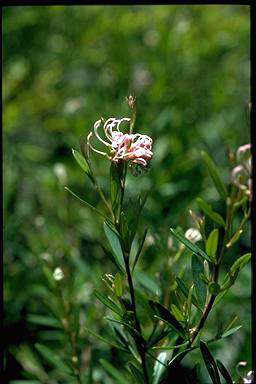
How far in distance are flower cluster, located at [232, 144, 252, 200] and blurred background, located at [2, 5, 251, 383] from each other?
20 cm

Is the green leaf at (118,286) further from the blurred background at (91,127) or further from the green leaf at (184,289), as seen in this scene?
the blurred background at (91,127)

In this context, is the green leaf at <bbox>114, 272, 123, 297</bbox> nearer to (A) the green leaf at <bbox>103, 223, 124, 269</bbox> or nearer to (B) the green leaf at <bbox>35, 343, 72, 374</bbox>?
(A) the green leaf at <bbox>103, 223, 124, 269</bbox>

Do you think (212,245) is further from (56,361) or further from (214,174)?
(56,361)

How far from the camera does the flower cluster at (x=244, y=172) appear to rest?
1.67 ft

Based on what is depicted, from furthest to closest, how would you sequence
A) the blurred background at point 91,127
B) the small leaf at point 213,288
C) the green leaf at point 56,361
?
the blurred background at point 91,127
the green leaf at point 56,361
the small leaf at point 213,288

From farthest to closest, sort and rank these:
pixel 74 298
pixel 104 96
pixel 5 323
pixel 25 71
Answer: pixel 25 71 < pixel 104 96 < pixel 5 323 < pixel 74 298

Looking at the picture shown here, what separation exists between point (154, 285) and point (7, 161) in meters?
0.70

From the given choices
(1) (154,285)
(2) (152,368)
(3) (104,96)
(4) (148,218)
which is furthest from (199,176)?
(2) (152,368)

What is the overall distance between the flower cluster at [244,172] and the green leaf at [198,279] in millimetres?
63

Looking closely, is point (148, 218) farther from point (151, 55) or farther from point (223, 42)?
point (223, 42)

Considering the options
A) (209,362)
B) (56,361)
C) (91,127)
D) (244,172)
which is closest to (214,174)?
(244,172)

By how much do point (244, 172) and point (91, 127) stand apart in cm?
69

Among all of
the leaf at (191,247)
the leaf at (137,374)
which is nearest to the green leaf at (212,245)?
the leaf at (191,247)

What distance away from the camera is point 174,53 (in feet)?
4.37
